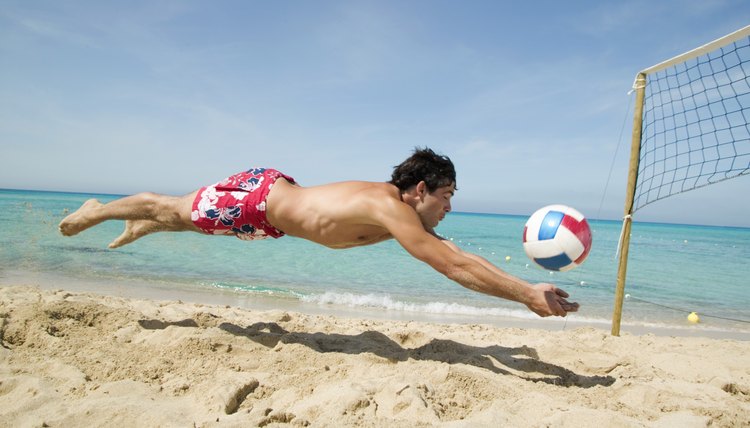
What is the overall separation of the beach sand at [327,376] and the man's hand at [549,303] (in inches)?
20.6

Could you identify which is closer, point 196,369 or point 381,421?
point 381,421

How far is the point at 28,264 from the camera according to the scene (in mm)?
7996

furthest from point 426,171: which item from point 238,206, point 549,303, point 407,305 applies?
point 407,305

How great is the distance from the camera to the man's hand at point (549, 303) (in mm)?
2707

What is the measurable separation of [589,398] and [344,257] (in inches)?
423

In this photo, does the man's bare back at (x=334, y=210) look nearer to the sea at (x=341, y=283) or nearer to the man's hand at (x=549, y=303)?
the man's hand at (x=549, y=303)

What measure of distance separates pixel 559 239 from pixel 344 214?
153cm

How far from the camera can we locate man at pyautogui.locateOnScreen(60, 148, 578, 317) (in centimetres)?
288

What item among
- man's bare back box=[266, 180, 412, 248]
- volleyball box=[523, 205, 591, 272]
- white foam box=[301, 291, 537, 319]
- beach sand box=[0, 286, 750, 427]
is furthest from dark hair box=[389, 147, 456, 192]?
white foam box=[301, 291, 537, 319]

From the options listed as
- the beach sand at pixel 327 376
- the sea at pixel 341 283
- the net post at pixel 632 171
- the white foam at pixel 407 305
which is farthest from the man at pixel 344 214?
the white foam at pixel 407 305

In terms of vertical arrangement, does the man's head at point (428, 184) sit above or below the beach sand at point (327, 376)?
above

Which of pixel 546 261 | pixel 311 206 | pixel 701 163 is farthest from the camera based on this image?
pixel 701 163

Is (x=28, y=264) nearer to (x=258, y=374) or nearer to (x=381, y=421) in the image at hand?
(x=258, y=374)

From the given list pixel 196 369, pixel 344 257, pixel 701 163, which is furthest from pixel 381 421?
pixel 344 257
